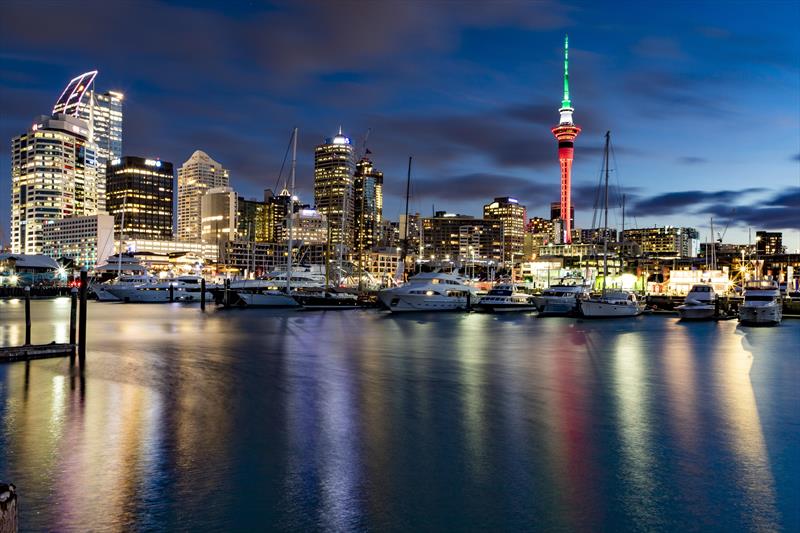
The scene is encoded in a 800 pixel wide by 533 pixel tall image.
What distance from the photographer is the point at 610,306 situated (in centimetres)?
6494

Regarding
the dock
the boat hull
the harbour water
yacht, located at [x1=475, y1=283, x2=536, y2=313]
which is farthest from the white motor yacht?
the dock

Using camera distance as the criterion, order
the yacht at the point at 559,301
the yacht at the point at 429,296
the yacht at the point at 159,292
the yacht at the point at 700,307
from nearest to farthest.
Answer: the yacht at the point at 700,307 → the yacht at the point at 559,301 → the yacht at the point at 429,296 → the yacht at the point at 159,292

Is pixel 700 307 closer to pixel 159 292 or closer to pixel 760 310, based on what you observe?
pixel 760 310

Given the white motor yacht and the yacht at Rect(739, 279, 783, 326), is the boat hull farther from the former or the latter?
the white motor yacht

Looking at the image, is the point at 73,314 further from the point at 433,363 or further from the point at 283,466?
the point at 283,466

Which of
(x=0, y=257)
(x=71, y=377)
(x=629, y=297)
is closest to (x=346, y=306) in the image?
(x=629, y=297)

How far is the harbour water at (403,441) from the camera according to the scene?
1177 cm

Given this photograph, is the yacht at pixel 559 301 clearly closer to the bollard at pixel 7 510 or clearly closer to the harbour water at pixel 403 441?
the harbour water at pixel 403 441

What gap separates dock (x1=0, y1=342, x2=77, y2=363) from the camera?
29.8 metres

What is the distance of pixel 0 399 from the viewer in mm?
21531

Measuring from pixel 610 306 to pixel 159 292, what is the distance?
225ft

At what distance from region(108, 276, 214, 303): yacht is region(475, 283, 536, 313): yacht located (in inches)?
1915

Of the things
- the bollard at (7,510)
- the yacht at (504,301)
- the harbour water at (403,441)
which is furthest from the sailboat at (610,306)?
the bollard at (7,510)

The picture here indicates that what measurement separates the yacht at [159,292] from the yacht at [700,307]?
70.8m
